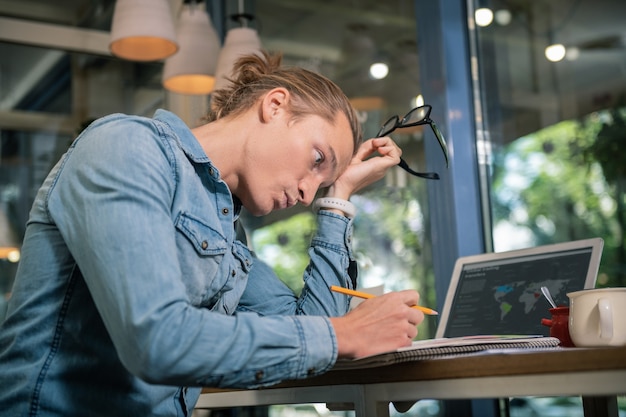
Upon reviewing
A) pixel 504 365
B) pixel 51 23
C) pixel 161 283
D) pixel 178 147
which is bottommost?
pixel 504 365

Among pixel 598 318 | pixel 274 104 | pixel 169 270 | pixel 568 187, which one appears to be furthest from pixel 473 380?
pixel 568 187

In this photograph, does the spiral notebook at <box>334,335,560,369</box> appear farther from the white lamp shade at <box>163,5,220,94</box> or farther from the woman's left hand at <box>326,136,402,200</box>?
the white lamp shade at <box>163,5,220,94</box>

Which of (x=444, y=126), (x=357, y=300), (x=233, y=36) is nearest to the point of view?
(x=357, y=300)

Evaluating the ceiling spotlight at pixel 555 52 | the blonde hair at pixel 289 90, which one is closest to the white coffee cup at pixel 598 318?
the blonde hair at pixel 289 90

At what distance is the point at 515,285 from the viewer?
183cm

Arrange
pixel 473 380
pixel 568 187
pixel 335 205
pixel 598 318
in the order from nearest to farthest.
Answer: pixel 473 380
pixel 598 318
pixel 335 205
pixel 568 187

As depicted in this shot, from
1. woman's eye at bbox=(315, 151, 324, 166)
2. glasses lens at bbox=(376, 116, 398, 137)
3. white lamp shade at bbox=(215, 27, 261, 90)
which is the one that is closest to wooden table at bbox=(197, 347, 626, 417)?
woman's eye at bbox=(315, 151, 324, 166)

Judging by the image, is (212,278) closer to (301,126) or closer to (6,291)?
(301,126)

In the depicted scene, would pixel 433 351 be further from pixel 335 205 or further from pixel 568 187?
pixel 568 187

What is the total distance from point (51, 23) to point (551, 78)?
9.61ft

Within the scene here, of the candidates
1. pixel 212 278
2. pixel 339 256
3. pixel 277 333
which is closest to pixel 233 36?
pixel 339 256

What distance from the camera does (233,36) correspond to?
10.8 feet

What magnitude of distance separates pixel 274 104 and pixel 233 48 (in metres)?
1.89

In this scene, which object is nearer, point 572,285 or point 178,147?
point 178,147
